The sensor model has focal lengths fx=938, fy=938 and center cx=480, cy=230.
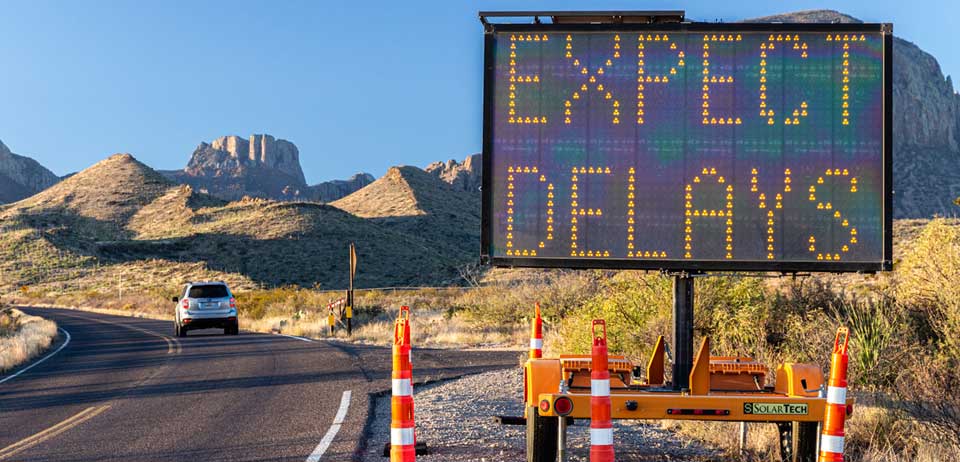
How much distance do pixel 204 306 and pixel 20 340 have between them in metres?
5.39

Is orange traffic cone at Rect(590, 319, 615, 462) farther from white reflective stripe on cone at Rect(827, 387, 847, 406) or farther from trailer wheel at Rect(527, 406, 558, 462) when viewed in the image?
trailer wheel at Rect(527, 406, 558, 462)

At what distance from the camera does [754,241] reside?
8.38 metres

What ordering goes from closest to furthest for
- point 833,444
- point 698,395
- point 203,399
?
point 833,444 < point 698,395 < point 203,399

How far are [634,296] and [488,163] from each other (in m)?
6.85

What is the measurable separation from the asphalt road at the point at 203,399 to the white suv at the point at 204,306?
10.9ft

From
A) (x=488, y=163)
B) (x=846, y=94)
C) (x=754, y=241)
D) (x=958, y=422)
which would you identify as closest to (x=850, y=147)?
(x=846, y=94)

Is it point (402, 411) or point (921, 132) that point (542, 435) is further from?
point (921, 132)

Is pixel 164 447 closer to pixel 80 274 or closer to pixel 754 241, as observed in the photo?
pixel 754 241

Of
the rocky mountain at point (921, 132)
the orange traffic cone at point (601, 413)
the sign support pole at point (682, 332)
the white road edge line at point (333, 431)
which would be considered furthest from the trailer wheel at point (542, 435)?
the rocky mountain at point (921, 132)

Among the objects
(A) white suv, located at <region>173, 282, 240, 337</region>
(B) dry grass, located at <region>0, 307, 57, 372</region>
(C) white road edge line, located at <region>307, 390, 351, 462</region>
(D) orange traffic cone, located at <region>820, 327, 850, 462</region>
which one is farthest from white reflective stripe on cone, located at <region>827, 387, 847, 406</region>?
(A) white suv, located at <region>173, 282, 240, 337</region>

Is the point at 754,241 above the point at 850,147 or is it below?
below

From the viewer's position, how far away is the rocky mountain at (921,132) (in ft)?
269

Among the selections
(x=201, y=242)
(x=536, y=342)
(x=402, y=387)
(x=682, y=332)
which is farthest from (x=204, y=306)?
(x=201, y=242)

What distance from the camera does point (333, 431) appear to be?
34.8 feet
